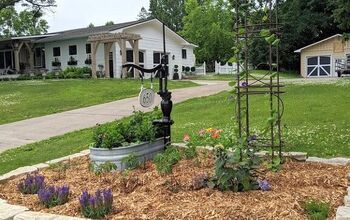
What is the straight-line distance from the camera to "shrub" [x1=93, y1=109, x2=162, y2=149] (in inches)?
212

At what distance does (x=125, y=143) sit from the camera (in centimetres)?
550

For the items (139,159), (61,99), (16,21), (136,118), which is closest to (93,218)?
(139,159)

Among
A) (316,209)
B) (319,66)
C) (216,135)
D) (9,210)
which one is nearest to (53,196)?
(9,210)

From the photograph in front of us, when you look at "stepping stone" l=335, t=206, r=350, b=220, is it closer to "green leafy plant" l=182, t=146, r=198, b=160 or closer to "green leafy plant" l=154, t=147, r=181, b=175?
"green leafy plant" l=154, t=147, r=181, b=175

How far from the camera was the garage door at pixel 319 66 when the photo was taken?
36531 mm

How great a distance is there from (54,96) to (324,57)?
25.5 m

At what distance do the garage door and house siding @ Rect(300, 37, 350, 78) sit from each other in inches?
11.1

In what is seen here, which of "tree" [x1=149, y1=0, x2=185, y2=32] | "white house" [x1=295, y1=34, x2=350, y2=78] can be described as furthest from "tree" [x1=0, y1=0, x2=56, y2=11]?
"tree" [x1=149, y1=0, x2=185, y2=32]

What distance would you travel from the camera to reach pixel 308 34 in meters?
42.7

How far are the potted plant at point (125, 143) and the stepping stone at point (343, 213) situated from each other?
8.70 ft

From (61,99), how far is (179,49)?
789 inches

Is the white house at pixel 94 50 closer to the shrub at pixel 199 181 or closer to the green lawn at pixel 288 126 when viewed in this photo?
the green lawn at pixel 288 126

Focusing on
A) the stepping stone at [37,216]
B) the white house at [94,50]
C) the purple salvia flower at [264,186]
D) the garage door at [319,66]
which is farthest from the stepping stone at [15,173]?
the garage door at [319,66]

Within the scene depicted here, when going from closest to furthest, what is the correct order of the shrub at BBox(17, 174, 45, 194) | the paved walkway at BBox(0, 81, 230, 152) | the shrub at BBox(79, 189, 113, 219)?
the shrub at BBox(79, 189, 113, 219) → the shrub at BBox(17, 174, 45, 194) → the paved walkway at BBox(0, 81, 230, 152)
